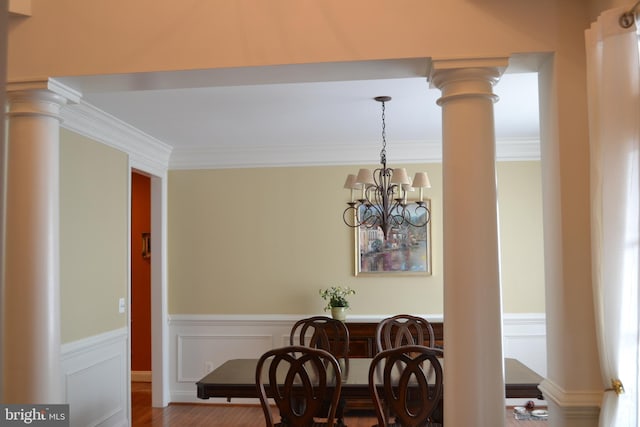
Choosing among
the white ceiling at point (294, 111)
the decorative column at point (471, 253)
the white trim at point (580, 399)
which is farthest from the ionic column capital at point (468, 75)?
the white trim at point (580, 399)

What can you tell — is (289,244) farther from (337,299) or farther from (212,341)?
(212,341)

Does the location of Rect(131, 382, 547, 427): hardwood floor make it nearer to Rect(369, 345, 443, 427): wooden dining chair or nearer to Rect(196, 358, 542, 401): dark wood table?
Rect(196, 358, 542, 401): dark wood table

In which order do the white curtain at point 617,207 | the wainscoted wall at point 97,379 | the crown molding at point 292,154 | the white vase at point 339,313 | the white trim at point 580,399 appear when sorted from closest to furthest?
the white curtain at point 617,207 → the white trim at point 580,399 → the wainscoted wall at point 97,379 → the white vase at point 339,313 → the crown molding at point 292,154

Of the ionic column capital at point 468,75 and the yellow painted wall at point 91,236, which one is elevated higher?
the ionic column capital at point 468,75

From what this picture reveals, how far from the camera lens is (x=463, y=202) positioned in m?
2.41

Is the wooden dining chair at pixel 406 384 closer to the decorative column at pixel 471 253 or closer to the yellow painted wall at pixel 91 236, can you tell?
the decorative column at pixel 471 253

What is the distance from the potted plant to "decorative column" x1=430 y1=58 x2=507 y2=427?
3.01m

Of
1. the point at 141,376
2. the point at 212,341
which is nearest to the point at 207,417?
the point at 212,341

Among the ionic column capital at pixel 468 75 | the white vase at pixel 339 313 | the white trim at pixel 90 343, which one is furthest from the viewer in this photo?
the white vase at pixel 339 313

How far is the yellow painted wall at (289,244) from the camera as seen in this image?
570 cm

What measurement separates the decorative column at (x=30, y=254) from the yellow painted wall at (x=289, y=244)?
3118mm

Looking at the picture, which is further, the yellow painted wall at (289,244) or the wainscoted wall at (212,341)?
the wainscoted wall at (212,341)

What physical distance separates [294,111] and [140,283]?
3600 millimetres

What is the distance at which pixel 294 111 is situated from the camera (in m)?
4.47
